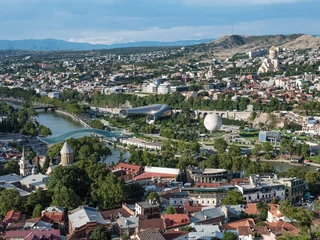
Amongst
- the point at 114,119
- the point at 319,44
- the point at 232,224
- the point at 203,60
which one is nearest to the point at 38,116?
the point at 114,119

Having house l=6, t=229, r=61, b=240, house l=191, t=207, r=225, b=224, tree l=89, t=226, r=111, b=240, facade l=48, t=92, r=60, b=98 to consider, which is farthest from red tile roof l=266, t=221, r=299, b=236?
facade l=48, t=92, r=60, b=98

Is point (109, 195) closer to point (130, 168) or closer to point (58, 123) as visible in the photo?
point (130, 168)

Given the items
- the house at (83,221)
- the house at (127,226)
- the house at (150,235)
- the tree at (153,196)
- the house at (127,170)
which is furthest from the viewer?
the house at (127,170)

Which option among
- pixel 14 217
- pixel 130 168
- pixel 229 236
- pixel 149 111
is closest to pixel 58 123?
pixel 149 111

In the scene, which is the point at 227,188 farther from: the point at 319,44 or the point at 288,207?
the point at 319,44

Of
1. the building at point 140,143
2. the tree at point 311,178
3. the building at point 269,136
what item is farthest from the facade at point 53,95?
the tree at point 311,178

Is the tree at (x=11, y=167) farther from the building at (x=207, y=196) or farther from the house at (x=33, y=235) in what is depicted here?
the house at (x=33, y=235)
